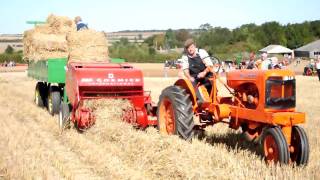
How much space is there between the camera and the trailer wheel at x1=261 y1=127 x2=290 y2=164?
582cm

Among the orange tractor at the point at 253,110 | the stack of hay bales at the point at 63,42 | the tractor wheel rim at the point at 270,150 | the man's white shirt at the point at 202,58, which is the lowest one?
the tractor wheel rim at the point at 270,150

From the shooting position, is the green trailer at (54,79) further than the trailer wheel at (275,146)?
Yes

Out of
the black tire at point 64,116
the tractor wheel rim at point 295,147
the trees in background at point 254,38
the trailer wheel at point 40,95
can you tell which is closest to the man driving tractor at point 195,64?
the tractor wheel rim at point 295,147

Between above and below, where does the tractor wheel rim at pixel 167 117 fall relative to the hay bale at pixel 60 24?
below

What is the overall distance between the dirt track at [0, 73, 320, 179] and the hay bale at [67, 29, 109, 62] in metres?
2.92

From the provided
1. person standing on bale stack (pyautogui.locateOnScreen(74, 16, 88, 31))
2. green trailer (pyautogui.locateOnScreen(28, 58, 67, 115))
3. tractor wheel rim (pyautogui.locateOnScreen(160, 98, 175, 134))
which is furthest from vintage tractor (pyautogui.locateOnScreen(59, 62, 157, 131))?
person standing on bale stack (pyautogui.locateOnScreen(74, 16, 88, 31))

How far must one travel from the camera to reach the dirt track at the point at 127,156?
18.9 feet

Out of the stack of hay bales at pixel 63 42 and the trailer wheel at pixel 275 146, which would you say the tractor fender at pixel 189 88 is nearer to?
the trailer wheel at pixel 275 146

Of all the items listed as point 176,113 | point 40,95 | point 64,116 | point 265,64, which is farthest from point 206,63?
point 40,95

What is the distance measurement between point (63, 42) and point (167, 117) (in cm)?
508

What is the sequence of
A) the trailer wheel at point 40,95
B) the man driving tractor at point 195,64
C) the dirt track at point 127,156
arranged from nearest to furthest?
the dirt track at point 127,156 → the man driving tractor at point 195,64 → the trailer wheel at point 40,95

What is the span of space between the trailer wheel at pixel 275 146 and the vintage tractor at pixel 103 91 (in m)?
2.95

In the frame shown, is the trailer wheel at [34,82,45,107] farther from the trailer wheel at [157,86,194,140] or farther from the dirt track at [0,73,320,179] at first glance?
the trailer wheel at [157,86,194,140]

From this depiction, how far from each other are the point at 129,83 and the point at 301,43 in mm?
79476
